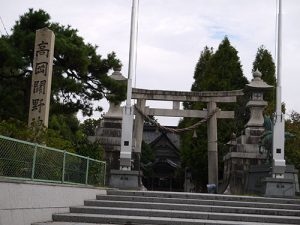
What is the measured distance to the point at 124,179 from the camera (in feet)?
50.2

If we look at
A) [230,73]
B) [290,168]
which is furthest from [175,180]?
[290,168]

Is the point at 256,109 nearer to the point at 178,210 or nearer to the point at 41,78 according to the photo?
the point at 41,78

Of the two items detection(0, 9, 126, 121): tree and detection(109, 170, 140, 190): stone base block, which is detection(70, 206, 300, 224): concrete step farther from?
detection(0, 9, 126, 121): tree

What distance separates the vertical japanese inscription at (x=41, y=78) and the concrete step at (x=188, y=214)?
12.6ft

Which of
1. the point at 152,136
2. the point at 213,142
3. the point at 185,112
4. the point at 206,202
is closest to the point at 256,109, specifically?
the point at 213,142

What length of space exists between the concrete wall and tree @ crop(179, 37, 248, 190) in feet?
66.9

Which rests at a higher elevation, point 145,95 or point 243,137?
point 145,95

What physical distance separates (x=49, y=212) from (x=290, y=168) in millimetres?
10172

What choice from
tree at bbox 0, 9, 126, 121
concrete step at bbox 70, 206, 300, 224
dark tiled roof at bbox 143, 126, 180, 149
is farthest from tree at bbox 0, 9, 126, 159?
dark tiled roof at bbox 143, 126, 180, 149

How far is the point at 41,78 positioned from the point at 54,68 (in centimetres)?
241

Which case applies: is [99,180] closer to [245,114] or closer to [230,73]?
[245,114]

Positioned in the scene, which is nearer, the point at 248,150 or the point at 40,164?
the point at 40,164

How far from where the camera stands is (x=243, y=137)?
69.5 feet

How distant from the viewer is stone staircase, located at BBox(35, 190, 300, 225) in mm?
9781
